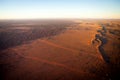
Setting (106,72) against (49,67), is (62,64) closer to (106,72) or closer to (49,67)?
(49,67)

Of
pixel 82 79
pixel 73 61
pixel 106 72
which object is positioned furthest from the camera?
pixel 73 61

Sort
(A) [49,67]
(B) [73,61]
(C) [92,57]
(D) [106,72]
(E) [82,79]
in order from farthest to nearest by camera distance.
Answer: (C) [92,57] → (B) [73,61] → (A) [49,67] → (D) [106,72] → (E) [82,79]

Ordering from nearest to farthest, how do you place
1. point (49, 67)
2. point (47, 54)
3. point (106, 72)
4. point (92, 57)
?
point (106, 72)
point (49, 67)
point (92, 57)
point (47, 54)

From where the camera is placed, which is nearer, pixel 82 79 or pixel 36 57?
pixel 82 79

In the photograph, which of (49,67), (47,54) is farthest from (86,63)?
(47,54)

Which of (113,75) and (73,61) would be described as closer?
(113,75)

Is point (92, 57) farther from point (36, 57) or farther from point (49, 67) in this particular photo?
point (36, 57)

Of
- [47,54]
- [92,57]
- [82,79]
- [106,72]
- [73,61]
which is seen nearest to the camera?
[82,79]

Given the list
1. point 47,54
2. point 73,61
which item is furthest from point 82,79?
point 47,54
